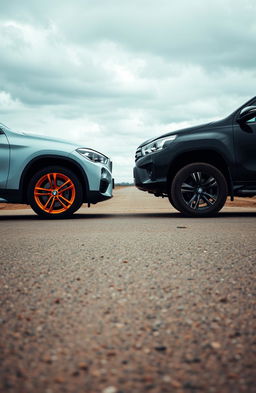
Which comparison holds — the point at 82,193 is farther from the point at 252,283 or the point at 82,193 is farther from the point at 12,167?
the point at 252,283

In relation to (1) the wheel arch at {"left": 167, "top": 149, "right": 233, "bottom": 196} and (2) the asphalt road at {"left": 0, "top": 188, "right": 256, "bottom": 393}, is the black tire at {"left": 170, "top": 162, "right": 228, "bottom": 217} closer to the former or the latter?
(1) the wheel arch at {"left": 167, "top": 149, "right": 233, "bottom": 196}

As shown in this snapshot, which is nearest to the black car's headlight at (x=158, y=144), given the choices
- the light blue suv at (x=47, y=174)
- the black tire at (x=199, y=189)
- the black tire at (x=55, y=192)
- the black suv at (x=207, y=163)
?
the black suv at (x=207, y=163)

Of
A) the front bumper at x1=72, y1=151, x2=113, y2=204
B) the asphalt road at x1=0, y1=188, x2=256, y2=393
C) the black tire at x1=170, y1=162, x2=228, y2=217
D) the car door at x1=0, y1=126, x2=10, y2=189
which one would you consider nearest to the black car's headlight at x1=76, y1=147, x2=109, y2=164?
the front bumper at x1=72, y1=151, x2=113, y2=204

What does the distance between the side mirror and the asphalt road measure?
3.72m

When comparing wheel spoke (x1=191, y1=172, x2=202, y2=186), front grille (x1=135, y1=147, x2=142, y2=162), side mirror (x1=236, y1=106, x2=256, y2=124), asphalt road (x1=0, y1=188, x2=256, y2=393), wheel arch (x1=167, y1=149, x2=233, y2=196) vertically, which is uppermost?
side mirror (x1=236, y1=106, x2=256, y2=124)

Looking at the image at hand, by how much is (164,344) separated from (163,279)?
1.01 metres

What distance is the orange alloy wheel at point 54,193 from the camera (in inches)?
267

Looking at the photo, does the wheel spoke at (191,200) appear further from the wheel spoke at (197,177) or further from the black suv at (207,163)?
the wheel spoke at (197,177)

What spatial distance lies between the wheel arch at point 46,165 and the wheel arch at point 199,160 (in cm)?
158

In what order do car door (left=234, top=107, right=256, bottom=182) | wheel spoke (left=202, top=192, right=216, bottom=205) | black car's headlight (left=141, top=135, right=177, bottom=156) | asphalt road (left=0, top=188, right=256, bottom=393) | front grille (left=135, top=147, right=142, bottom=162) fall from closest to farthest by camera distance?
asphalt road (left=0, top=188, right=256, bottom=393) < car door (left=234, top=107, right=256, bottom=182) < wheel spoke (left=202, top=192, right=216, bottom=205) < black car's headlight (left=141, top=135, right=177, bottom=156) < front grille (left=135, top=147, right=142, bottom=162)

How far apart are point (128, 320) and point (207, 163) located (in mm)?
5612

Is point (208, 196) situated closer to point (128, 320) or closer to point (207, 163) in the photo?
point (207, 163)

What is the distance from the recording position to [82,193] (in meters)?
6.88

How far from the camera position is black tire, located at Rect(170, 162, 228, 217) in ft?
22.7
